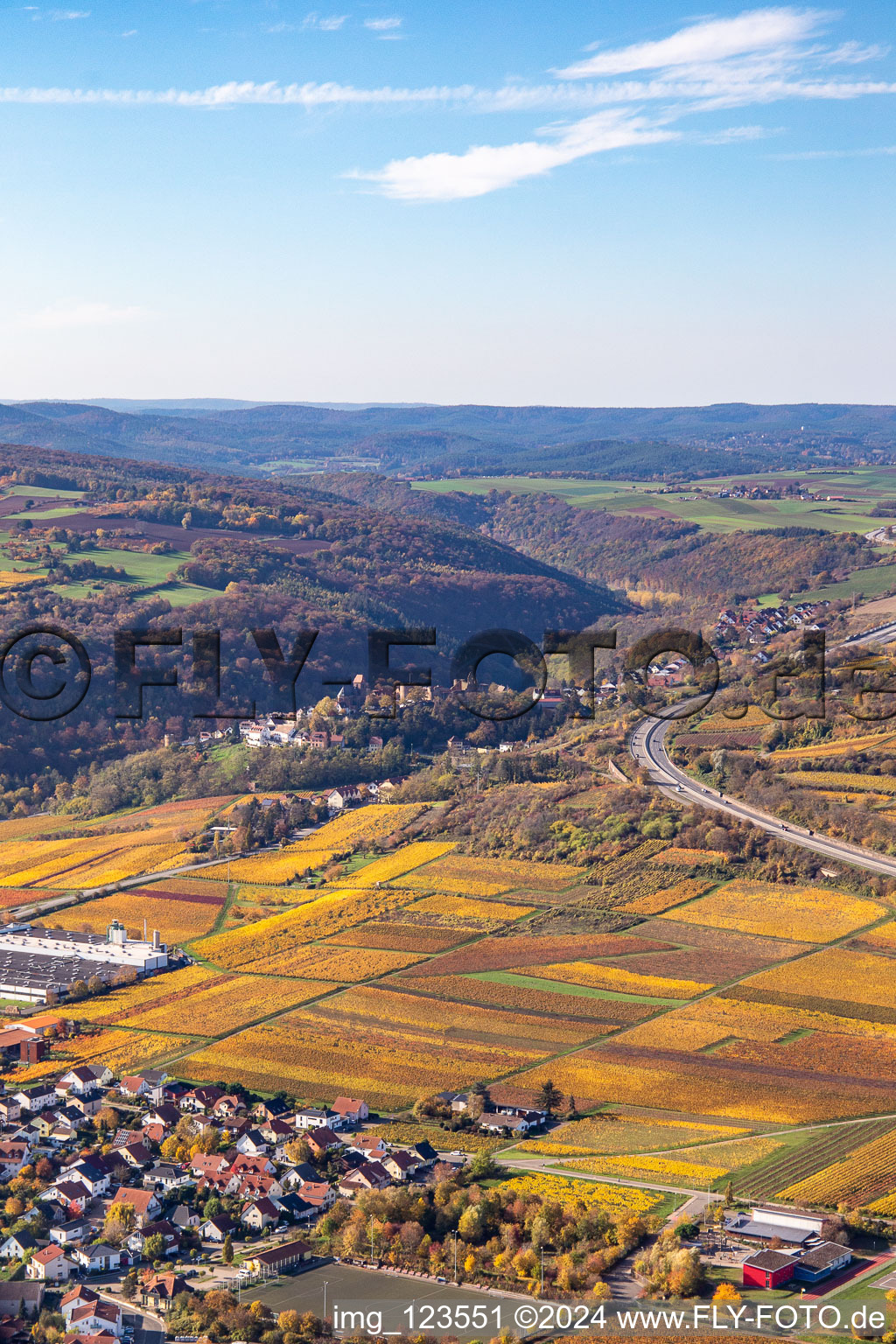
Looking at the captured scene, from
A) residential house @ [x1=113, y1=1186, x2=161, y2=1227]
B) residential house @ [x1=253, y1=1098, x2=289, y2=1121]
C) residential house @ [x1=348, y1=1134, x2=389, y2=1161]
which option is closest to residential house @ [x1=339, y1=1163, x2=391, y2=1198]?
residential house @ [x1=348, y1=1134, x2=389, y2=1161]

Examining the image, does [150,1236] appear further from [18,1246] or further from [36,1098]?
[36,1098]

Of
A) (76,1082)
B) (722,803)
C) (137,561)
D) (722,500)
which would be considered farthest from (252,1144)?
(722,500)

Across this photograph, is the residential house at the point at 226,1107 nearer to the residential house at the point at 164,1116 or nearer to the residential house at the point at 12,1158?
the residential house at the point at 164,1116

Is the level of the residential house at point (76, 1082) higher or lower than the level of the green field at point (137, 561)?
lower

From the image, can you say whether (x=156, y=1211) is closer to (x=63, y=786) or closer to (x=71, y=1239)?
(x=71, y=1239)

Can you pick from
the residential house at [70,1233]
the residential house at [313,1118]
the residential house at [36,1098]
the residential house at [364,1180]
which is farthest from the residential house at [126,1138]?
the residential house at [364,1180]

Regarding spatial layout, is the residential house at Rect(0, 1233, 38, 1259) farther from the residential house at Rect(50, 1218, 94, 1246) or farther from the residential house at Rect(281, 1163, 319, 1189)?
the residential house at Rect(281, 1163, 319, 1189)

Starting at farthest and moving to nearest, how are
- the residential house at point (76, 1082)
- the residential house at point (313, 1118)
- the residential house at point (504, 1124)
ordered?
the residential house at point (76, 1082)
the residential house at point (313, 1118)
the residential house at point (504, 1124)
